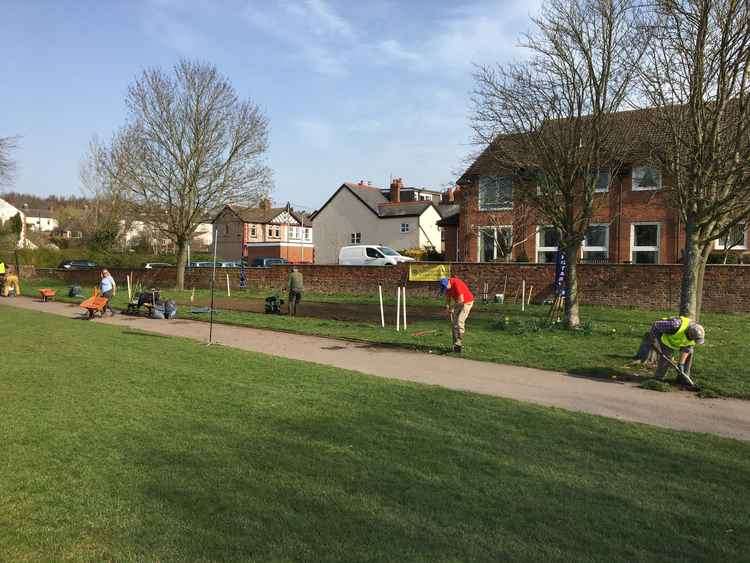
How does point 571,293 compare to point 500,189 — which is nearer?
point 571,293

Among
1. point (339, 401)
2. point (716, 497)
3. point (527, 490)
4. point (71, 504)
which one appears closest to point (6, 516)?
point (71, 504)

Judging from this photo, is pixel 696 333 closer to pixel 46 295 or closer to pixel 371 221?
pixel 46 295

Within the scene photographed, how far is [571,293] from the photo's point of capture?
54.8ft

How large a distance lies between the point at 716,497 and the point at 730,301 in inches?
645

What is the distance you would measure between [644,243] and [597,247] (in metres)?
2.03

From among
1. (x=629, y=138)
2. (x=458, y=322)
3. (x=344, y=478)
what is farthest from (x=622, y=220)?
(x=344, y=478)

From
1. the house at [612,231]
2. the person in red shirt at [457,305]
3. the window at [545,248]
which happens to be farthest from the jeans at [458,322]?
the window at [545,248]

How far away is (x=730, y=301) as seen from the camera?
1947cm

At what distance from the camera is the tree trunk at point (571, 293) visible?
1654 cm

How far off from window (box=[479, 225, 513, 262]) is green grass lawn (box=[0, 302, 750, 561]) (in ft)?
72.5

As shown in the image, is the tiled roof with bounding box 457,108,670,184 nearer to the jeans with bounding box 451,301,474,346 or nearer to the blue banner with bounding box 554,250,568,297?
the blue banner with bounding box 554,250,568,297

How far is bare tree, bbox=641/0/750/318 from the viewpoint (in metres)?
11.9

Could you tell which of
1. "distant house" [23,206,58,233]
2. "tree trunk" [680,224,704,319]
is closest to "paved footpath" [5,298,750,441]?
"tree trunk" [680,224,704,319]

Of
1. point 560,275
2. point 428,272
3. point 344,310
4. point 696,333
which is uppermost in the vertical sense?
point 428,272
